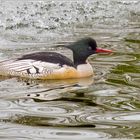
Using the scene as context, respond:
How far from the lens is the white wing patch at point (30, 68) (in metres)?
13.0

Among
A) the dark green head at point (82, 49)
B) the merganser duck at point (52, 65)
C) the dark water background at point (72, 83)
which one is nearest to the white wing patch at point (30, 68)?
the merganser duck at point (52, 65)

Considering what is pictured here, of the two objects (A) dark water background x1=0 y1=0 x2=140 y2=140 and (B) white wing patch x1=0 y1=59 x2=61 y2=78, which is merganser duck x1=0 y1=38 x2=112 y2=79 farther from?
(A) dark water background x1=0 y1=0 x2=140 y2=140

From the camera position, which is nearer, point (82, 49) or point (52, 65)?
Result: point (52, 65)

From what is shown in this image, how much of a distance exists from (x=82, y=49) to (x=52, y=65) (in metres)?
0.61

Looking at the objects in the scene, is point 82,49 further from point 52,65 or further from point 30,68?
point 30,68

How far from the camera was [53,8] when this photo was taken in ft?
68.9

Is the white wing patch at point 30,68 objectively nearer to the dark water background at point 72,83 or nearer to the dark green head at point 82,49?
the dark water background at point 72,83

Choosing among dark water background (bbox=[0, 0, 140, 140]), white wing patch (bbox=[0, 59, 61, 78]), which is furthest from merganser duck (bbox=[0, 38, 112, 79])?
dark water background (bbox=[0, 0, 140, 140])

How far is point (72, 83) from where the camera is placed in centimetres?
1277

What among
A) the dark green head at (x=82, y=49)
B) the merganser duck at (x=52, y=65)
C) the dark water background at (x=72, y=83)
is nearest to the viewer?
the dark water background at (x=72, y=83)

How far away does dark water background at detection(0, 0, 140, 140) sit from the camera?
9.76 metres

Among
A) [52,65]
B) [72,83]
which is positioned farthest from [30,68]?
[72,83]

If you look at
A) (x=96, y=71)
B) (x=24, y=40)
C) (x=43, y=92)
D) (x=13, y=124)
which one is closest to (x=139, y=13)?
(x=24, y=40)

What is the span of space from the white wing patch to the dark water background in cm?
17
